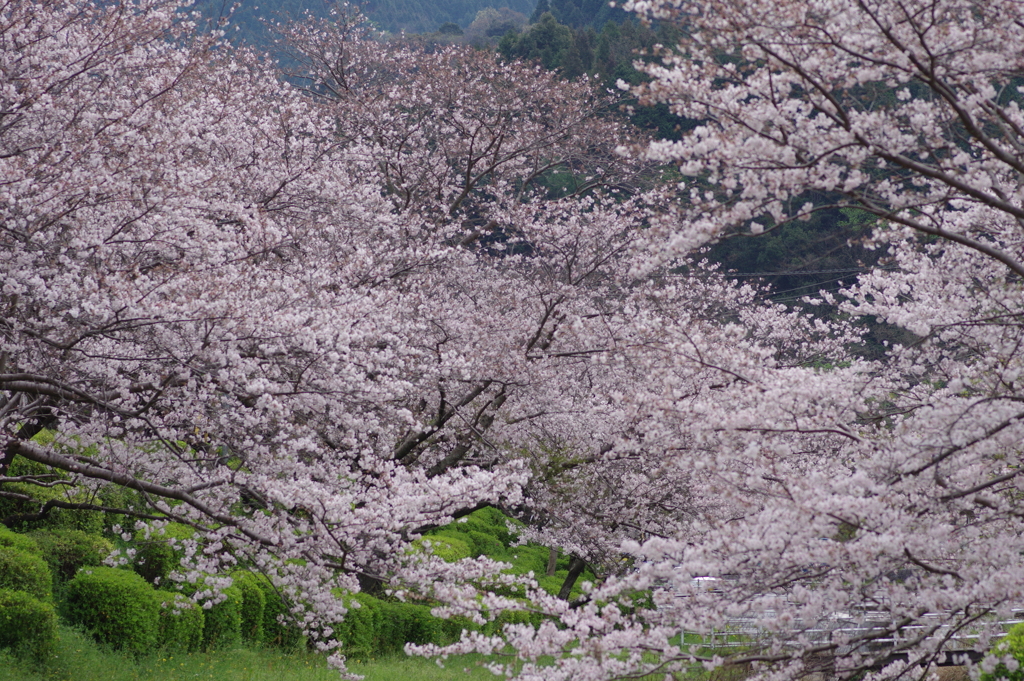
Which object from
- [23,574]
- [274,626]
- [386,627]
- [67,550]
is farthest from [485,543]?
[23,574]

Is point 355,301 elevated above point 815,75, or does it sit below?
below

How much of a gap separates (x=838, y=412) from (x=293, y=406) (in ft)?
13.6

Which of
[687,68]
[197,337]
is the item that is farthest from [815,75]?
[197,337]

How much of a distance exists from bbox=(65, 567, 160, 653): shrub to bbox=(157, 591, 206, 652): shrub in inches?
7.1

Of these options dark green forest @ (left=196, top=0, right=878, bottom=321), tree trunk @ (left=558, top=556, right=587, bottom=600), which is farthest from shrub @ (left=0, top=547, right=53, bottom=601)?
dark green forest @ (left=196, top=0, right=878, bottom=321)

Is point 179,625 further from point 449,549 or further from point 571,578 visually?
point 571,578

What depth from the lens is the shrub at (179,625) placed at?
870cm

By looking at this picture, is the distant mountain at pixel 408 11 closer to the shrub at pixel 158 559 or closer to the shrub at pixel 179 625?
the shrub at pixel 158 559

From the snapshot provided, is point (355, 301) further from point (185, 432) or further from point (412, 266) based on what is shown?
point (412, 266)

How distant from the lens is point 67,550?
29.9ft

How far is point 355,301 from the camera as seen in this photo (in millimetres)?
7652

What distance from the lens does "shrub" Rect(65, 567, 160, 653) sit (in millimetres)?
8297

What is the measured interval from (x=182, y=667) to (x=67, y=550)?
2.02 meters

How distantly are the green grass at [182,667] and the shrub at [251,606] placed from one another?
24 centimetres
